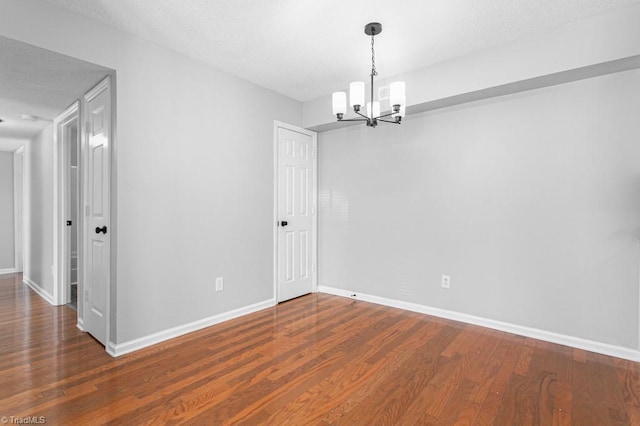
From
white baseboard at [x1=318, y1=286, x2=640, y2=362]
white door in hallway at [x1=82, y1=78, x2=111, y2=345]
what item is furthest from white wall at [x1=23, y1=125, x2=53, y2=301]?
white baseboard at [x1=318, y1=286, x2=640, y2=362]

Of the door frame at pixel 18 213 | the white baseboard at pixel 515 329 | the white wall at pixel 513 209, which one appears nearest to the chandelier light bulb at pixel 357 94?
the white wall at pixel 513 209

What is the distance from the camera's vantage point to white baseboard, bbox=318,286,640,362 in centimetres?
254

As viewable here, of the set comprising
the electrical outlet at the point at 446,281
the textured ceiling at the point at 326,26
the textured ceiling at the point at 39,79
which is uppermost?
the textured ceiling at the point at 326,26

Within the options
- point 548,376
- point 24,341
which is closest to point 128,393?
point 24,341

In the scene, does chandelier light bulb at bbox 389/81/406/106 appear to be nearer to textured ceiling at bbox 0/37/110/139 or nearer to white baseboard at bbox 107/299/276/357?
textured ceiling at bbox 0/37/110/139

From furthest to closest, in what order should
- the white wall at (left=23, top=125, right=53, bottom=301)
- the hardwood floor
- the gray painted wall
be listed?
the gray painted wall, the white wall at (left=23, top=125, right=53, bottom=301), the hardwood floor

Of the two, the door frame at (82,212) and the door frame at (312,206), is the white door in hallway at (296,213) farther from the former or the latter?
the door frame at (82,212)

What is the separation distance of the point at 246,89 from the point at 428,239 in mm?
Result: 2564

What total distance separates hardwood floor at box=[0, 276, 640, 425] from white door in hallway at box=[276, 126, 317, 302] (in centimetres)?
97

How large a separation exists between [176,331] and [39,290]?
9.68 ft

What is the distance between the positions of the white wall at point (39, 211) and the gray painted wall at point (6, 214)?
1.03 meters

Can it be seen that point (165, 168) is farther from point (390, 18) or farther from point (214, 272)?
point (390, 18)

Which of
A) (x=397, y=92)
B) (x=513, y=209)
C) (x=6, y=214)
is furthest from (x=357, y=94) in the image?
(x=6, y=214)

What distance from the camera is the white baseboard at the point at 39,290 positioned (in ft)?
13.1
